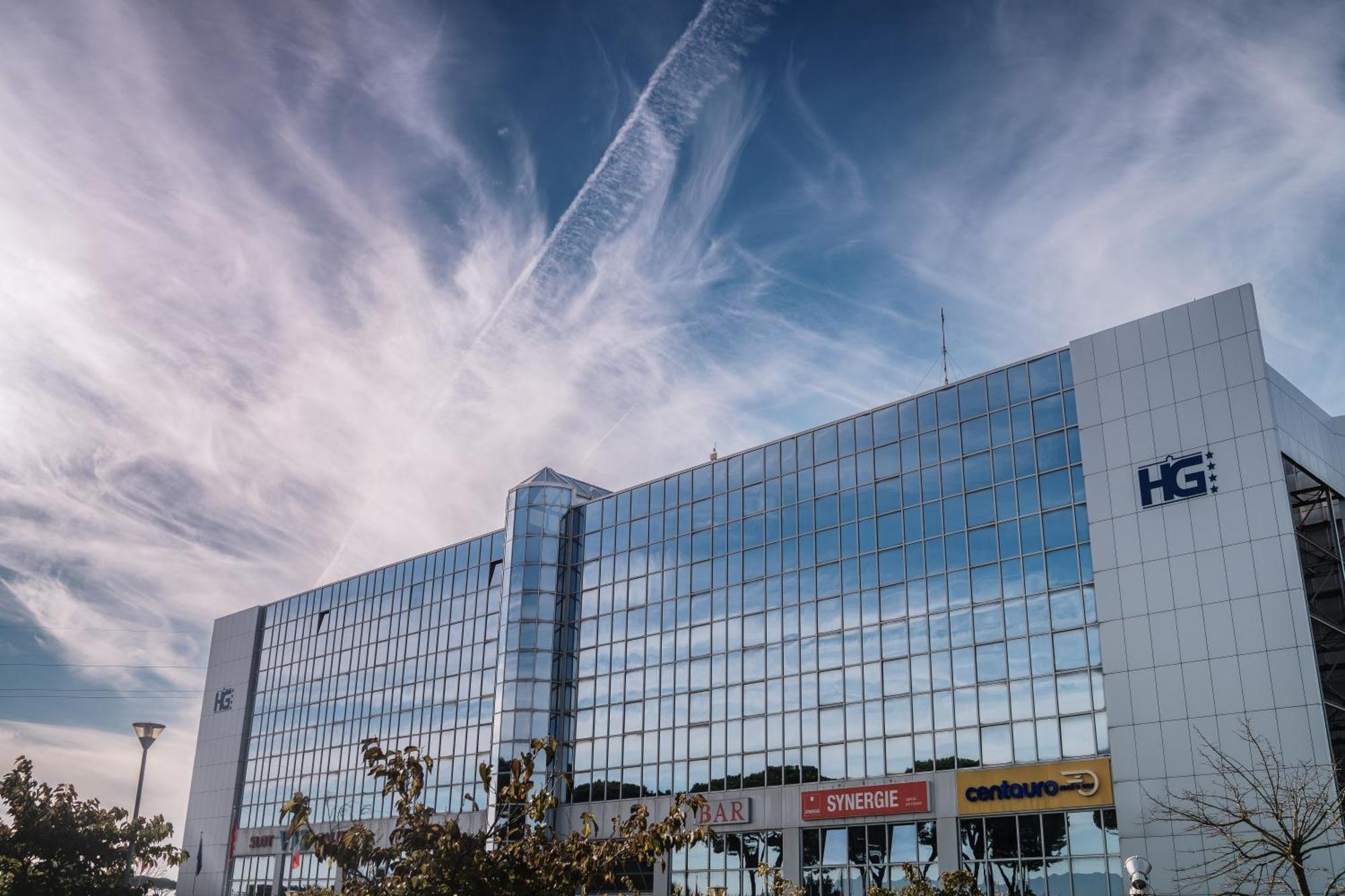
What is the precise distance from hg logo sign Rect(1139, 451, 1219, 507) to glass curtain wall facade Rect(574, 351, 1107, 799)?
9.80 ft

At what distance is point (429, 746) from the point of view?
265 feet

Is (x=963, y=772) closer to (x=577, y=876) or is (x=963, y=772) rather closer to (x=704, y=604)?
(x=704, y=604)

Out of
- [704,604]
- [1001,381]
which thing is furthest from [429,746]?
[1001,381]

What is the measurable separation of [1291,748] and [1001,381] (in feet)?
64.0

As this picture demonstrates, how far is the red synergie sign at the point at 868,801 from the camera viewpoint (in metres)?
52.0

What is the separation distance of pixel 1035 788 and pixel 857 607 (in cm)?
1255

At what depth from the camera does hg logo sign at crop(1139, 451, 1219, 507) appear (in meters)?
45.5

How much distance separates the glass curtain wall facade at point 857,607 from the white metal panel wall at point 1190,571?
1.58 m

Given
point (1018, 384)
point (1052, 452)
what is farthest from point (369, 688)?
point (1052, 452)

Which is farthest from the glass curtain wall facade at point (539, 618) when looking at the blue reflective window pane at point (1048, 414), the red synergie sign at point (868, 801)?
the blue reflective window pane at point (1048, 414)

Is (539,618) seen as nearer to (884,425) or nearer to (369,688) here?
(369,688)

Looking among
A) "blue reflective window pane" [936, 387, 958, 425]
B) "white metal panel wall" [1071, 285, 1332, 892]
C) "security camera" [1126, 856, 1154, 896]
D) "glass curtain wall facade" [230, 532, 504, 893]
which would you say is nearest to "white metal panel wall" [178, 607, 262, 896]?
"glass curtain wall facade" [230, 532, 504, 893]

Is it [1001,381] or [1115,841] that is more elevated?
[1001,381]

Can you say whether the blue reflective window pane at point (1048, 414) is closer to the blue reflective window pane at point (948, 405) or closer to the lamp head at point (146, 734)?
the blue reflective window pane at point (948, 405)
